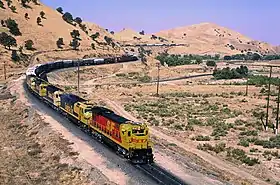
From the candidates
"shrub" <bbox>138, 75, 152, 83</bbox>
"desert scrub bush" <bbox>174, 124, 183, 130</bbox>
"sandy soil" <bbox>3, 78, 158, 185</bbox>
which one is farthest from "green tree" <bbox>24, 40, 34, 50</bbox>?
"desert scrub bush" <bbox>174, 124, 183, 130</bbox>

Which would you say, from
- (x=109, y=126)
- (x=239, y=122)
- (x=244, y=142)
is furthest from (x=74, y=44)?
(x=109, y=126)

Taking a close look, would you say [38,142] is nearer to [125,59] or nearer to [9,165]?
[9,165]

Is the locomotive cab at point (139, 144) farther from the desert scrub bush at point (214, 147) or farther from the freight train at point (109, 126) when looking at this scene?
the desert scrub bush at point (214, 147)

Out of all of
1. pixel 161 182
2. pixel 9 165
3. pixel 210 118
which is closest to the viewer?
pixel 161 182

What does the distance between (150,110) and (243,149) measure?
87.1 ft

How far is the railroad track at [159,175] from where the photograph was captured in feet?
104

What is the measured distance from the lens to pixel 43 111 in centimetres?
6281

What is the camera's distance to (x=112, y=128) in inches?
1527

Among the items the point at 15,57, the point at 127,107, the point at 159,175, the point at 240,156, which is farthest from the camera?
the point at 15,57

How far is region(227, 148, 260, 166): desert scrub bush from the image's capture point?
43.7 meters

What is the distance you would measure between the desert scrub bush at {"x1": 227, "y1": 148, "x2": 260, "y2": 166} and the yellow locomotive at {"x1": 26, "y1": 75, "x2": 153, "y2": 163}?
1256cm

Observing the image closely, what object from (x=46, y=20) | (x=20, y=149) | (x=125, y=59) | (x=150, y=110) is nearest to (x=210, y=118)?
(x=150, y=110)

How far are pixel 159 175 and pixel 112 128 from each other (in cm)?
746

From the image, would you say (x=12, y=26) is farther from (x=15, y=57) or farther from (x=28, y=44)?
(x=15, y=57)
